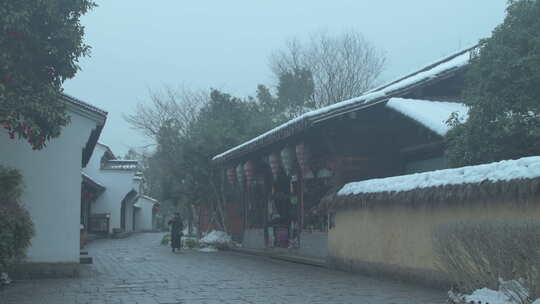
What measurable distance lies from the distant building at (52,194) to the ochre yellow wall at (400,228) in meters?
5.79

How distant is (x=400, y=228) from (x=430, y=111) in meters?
4.02

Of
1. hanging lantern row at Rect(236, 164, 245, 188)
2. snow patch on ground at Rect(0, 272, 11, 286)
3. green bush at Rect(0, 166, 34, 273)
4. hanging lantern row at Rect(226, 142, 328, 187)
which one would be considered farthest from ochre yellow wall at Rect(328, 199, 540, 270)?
hanging lantern row at Rect(236, 164, 245, 188)

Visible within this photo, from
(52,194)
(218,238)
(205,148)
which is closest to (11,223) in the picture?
(52,194)

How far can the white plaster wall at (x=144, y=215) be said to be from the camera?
60312 mm

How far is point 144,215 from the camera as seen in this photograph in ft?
203

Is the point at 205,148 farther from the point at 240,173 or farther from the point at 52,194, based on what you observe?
the point at 52,194

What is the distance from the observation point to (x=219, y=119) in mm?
30812

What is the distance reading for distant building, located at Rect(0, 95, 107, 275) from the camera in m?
13.4

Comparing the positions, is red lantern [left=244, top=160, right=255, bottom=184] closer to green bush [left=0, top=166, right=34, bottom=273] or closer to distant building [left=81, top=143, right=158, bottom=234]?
green bush [left=0, top=166, right=34, bottom=273]

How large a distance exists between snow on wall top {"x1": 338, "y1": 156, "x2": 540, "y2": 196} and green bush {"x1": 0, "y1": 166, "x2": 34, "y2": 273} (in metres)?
6.44

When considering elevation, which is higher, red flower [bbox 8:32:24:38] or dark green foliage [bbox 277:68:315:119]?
dark green foliage [bbox 277:68:315:119]

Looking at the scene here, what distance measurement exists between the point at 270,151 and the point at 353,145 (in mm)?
4973

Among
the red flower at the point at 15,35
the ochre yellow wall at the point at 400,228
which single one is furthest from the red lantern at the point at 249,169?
the red flower at the point at 15,35

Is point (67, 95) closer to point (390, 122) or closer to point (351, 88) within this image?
point (390, 122)
